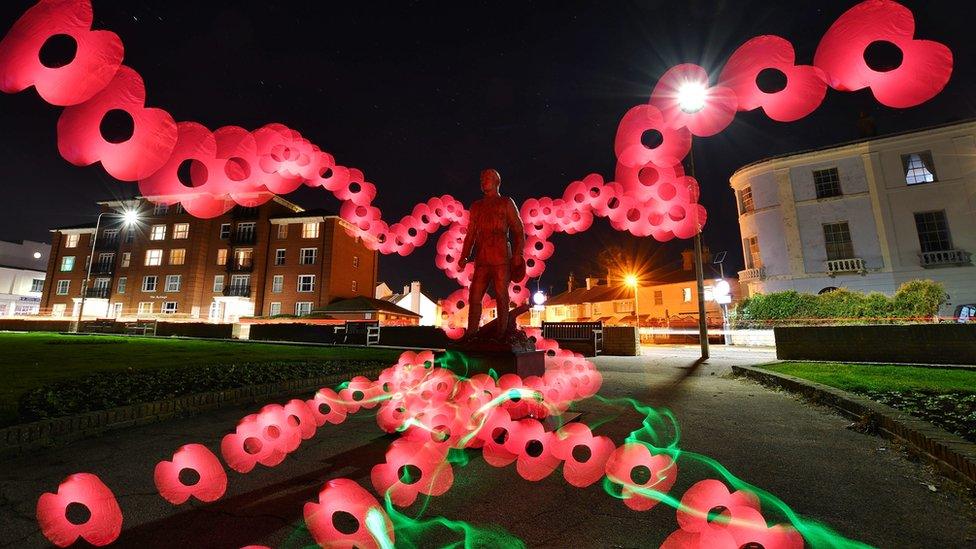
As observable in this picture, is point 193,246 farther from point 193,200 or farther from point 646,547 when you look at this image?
point 646,547

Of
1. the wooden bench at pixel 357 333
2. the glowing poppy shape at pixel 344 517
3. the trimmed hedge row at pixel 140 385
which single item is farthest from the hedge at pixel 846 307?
the glowing poppy shape at pixel 344 517

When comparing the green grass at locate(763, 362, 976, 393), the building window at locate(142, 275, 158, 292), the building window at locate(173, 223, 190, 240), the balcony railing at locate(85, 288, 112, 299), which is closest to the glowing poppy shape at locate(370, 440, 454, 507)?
the green grass at locate(763, 362, 976, 393)

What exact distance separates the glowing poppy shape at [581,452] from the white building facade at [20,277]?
238 ft

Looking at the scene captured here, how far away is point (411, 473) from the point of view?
3.62m

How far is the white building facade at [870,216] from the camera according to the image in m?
22.7

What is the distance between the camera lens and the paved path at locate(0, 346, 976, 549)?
2477mm

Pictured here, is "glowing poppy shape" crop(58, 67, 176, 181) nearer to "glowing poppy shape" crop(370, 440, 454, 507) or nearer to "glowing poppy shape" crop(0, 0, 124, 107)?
"glowing poppy shape" crop(0, 0, 124, 107)

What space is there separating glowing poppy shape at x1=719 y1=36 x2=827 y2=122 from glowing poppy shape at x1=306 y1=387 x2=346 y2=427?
6.35 metres

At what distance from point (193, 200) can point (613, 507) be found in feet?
18.9

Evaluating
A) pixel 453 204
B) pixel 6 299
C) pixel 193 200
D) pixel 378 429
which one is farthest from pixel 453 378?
pixel 6 299

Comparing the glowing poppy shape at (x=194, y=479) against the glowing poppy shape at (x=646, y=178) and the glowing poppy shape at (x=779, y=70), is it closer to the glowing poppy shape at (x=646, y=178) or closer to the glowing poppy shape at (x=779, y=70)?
the glowing poppy shape at (x=779, y=70)

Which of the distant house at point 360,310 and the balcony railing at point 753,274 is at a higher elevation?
the balcony railing at point 753,274

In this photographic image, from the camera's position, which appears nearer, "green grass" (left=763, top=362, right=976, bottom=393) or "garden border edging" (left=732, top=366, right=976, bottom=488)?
"garden border edging" (left=732, top=366, right=976, bottom=488)

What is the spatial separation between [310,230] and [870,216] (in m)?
42.7
